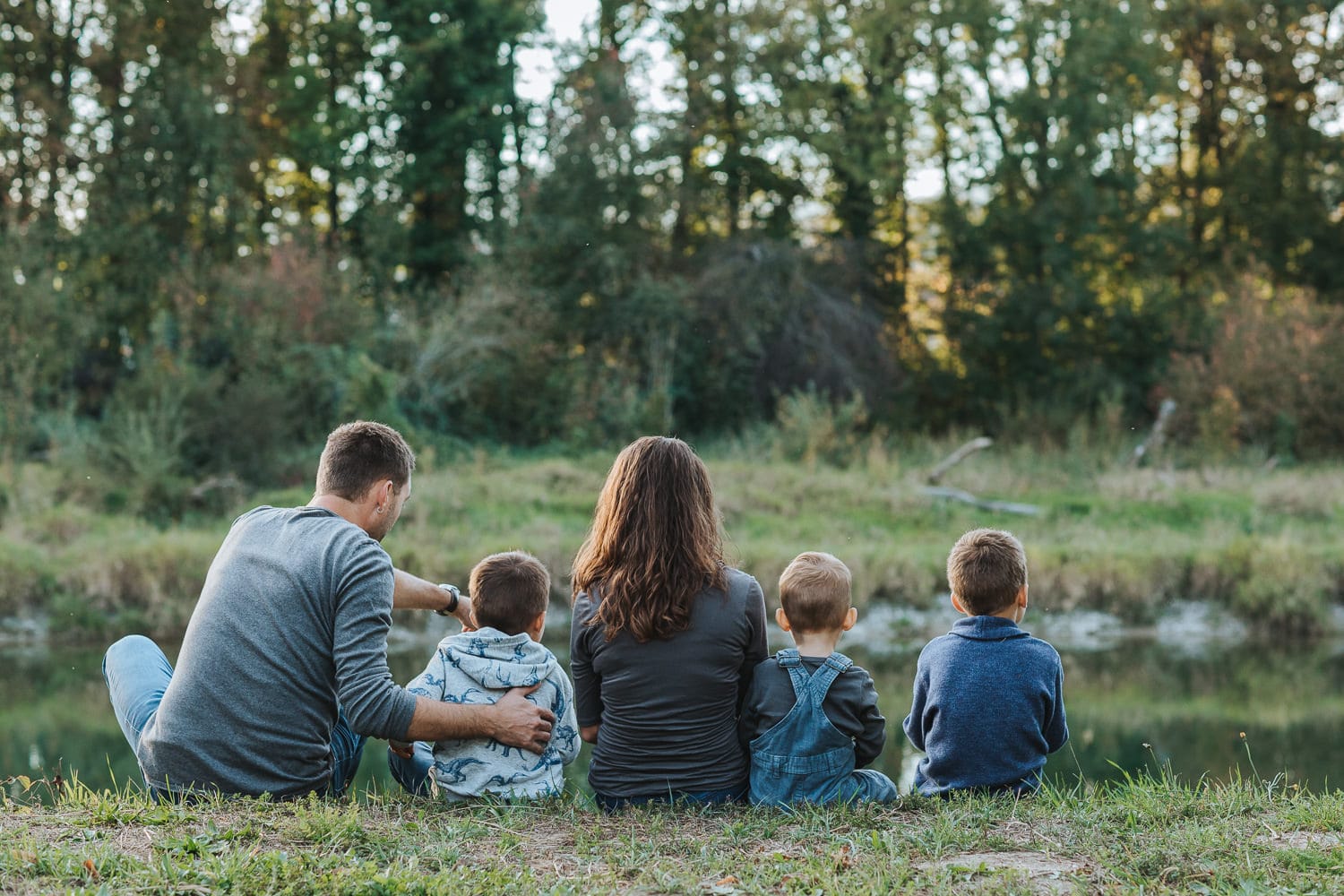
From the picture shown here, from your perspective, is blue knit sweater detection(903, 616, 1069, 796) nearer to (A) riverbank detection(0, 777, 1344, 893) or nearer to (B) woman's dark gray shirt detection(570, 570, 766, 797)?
(A) riverbank detection(0, 777, 1344, 893)

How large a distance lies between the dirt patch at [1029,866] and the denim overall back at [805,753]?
61 cm

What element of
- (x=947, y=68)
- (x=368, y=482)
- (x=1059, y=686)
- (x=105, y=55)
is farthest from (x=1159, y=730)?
(x=105, y=55)

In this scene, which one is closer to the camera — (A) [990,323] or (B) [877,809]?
(B) [877,809]

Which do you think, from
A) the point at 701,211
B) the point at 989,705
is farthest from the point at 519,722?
the point at 701,211

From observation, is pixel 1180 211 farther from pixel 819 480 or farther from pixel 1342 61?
pixel 819 480

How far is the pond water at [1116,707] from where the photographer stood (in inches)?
283

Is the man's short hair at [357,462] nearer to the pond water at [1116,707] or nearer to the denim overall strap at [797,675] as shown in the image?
the denim overall strap at [797,675]

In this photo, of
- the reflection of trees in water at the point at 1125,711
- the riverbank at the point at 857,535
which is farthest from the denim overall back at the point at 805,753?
the riverbank at the point at 857,535

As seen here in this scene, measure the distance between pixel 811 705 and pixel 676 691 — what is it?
40cm

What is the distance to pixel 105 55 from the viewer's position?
1966 centimetres

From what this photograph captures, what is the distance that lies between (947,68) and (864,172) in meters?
2.47

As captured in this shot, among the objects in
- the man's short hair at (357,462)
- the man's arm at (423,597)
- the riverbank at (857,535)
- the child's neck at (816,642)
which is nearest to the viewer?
the man's short hair at (357,462)

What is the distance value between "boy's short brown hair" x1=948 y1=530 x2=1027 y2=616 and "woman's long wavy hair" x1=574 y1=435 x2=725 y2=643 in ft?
2.48

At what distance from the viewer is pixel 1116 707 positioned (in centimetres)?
887
